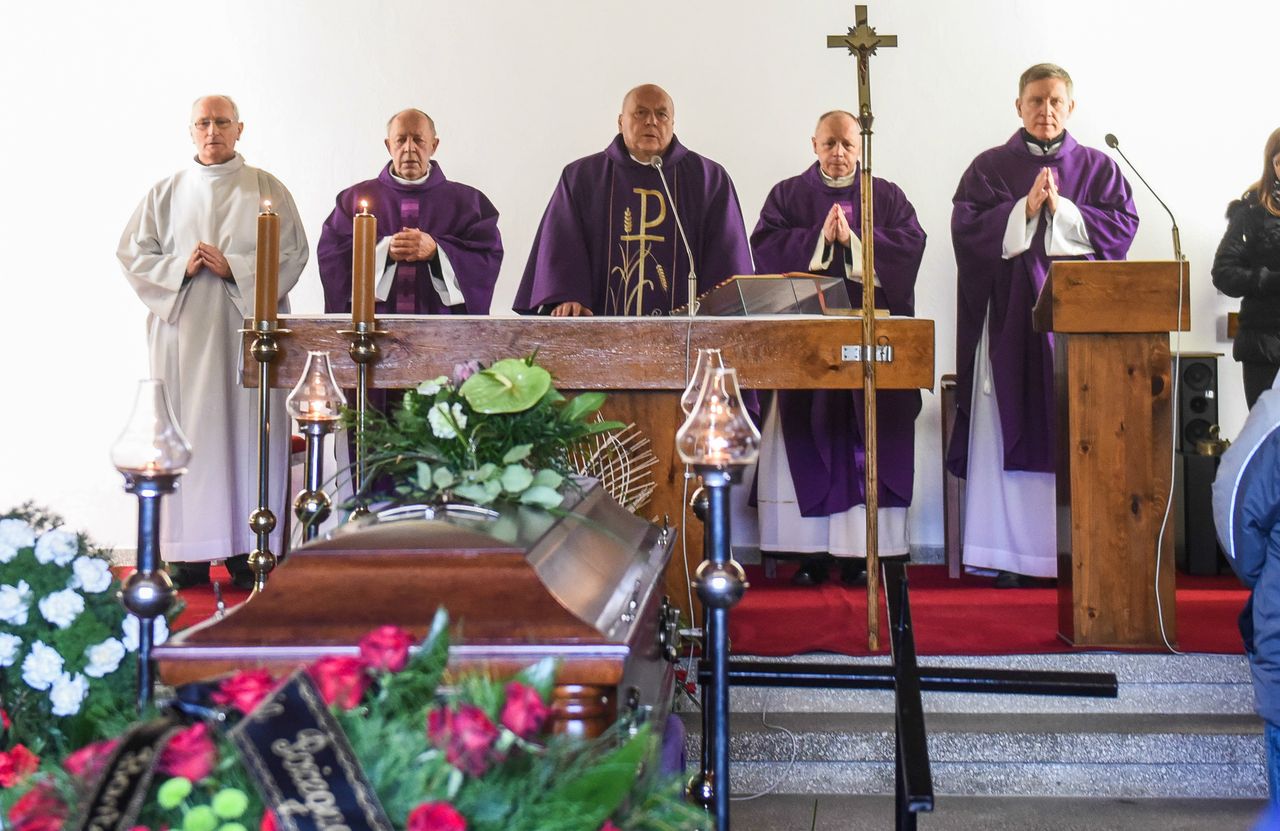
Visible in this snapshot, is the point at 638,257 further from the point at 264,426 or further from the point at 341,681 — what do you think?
the point at 341,681

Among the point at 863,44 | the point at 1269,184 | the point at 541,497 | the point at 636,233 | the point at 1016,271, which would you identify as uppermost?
the point at 863,44

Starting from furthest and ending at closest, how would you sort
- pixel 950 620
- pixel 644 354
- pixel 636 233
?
pixel 636 233
pixel 950 620
pixel 644 354

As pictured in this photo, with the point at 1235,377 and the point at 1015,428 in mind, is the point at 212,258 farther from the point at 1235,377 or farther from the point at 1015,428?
the point at 1235,377

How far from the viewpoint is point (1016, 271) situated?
19.4 feet

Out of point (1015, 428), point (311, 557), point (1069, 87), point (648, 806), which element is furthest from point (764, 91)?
point (648, 806)

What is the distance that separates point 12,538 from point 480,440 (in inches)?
35.6

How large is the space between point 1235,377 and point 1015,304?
91.8 inches

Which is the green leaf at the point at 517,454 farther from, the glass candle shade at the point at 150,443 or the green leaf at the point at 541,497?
the glass candle shade at the point at 150,443

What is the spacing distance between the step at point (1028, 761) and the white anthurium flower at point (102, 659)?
1837 mm

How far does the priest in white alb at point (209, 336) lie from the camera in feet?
19.0

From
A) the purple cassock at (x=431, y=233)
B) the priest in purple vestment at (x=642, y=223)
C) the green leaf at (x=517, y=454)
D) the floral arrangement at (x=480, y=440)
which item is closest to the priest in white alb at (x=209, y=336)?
the purple cassock at (x=431, y=233)

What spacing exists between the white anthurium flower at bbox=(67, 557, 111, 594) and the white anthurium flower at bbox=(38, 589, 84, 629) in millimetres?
57

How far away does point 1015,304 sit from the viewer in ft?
19.4

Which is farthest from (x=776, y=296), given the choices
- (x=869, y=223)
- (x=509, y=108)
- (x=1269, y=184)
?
A: (x=509, y=108)
